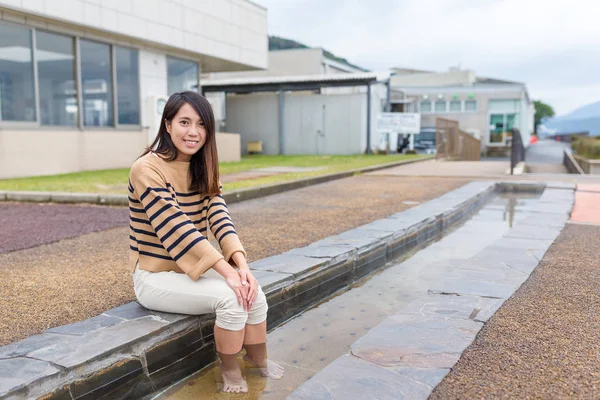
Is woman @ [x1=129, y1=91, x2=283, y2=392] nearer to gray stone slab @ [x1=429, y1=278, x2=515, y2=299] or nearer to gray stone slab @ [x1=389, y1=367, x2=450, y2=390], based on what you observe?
gray stone slab @ [x1=389, y1=367, x2=450, y2=390]

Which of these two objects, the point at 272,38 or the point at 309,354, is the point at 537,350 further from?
the point at 272,38

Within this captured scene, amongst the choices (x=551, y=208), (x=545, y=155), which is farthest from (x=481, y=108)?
(x=551, y=208)

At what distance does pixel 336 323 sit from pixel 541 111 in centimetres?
10326

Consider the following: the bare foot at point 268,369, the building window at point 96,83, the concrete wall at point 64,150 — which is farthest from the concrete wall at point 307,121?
the bare foot at point 268,369

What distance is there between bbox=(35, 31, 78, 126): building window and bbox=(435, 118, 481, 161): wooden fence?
37.8 feet

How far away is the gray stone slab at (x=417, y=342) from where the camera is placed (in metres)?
2.55

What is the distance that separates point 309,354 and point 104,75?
12009 mm

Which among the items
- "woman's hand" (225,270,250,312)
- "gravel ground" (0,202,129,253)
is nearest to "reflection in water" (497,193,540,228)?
"gravel ground" (0,202,129,253)

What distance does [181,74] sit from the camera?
1653cm

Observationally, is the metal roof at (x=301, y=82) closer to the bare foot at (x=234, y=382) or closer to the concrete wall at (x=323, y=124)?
the concrete wall at (x=323, y=124)

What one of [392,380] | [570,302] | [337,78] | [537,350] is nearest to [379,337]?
[392,380]

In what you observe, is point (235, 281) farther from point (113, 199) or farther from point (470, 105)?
point (470, 105)

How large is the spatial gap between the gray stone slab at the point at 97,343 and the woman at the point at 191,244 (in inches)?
7.1

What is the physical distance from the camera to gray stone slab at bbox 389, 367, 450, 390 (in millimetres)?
2322
